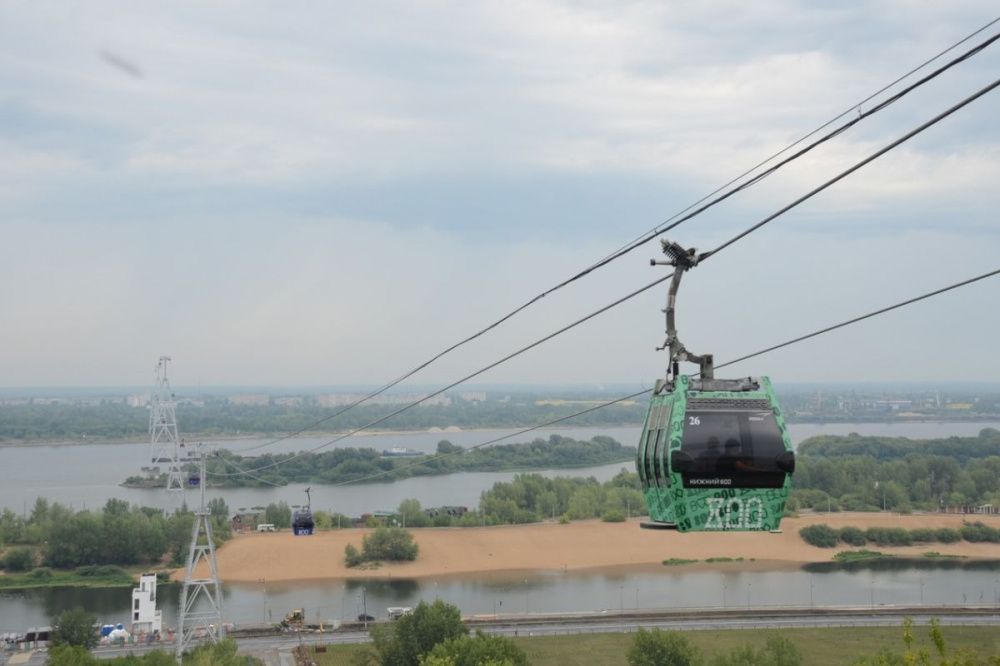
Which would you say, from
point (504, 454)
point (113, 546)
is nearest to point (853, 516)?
point (113, 546)

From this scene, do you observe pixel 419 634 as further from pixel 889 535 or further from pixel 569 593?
pixel 889 535

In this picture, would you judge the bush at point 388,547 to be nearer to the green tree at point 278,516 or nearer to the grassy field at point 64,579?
the green tree at point 278,516

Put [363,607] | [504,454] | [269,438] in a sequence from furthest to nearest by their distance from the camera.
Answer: [269,438], [504,454], [363,607]

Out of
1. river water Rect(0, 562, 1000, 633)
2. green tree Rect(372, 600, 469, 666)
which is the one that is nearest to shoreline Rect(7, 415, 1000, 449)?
river water Rect(0, 562, 1000, 633)

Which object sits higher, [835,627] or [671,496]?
[671,496]

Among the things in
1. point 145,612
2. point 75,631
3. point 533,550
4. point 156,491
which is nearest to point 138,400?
point 156,491

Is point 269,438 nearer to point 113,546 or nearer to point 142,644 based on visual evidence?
point 113,546

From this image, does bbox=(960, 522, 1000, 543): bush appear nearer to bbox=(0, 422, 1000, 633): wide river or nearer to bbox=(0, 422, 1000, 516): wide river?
bbox=(0, 422, 1000, 633): wide river
